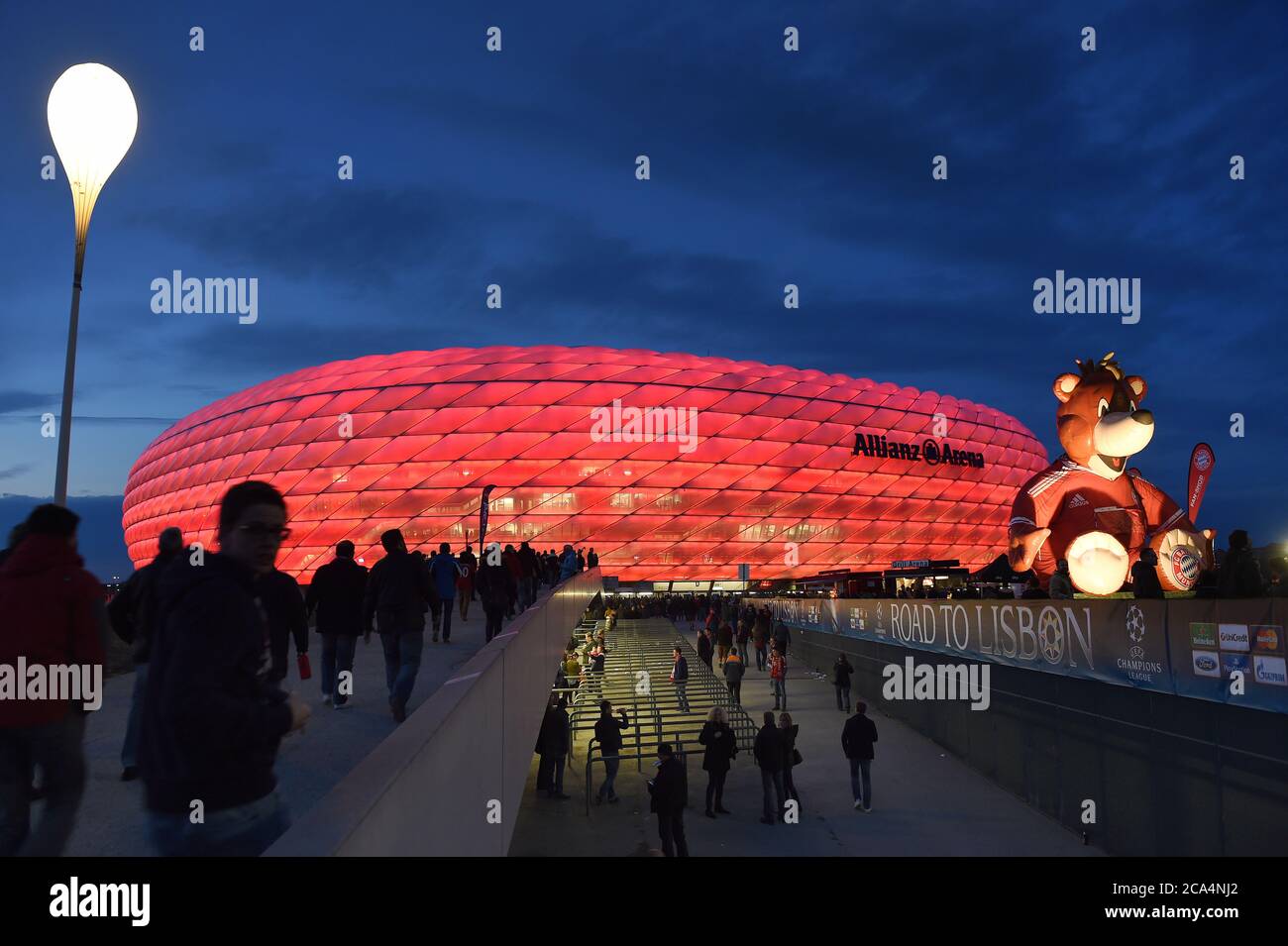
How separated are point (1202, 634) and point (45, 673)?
951cm

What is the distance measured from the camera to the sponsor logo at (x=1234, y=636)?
817 centimetres

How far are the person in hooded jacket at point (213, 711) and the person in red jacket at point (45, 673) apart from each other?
1.25 metres

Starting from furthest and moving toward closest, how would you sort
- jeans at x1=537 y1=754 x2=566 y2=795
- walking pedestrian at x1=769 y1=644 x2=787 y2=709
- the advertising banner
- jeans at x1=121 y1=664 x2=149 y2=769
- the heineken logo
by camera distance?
the heineken logo → walking pedestrian at x1=769 y1=644 x2=787 y2=709 → jeans at x1=537 y1=754 x2=566 y2=795 → the advertising banner → jeans at x1=121 y1=664 x2=149 y2=769

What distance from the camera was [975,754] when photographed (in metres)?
16.0

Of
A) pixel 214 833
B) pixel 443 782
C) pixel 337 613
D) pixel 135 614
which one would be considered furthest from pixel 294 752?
pixel 214 833

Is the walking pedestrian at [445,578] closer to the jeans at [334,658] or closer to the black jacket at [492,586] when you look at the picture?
the black jacket at [492,586]

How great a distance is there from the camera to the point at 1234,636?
8.32m

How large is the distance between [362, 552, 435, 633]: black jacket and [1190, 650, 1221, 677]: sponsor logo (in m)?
7.40

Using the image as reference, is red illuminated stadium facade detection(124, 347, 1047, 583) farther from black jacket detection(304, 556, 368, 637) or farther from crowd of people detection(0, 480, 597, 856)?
crowd of people detection(0, 480, 597, 856)

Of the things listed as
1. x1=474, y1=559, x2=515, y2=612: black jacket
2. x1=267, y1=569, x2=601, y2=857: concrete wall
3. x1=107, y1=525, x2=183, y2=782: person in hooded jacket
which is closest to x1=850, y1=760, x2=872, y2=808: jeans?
x1=474, y1=559, x2=515, y2=612: black jacket

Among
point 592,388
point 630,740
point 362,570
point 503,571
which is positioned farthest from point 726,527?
point 362,570

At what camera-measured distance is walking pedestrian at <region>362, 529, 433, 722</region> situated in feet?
22.4

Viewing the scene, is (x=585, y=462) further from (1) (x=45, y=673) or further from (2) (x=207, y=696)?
(2) (x=207, y=696)
